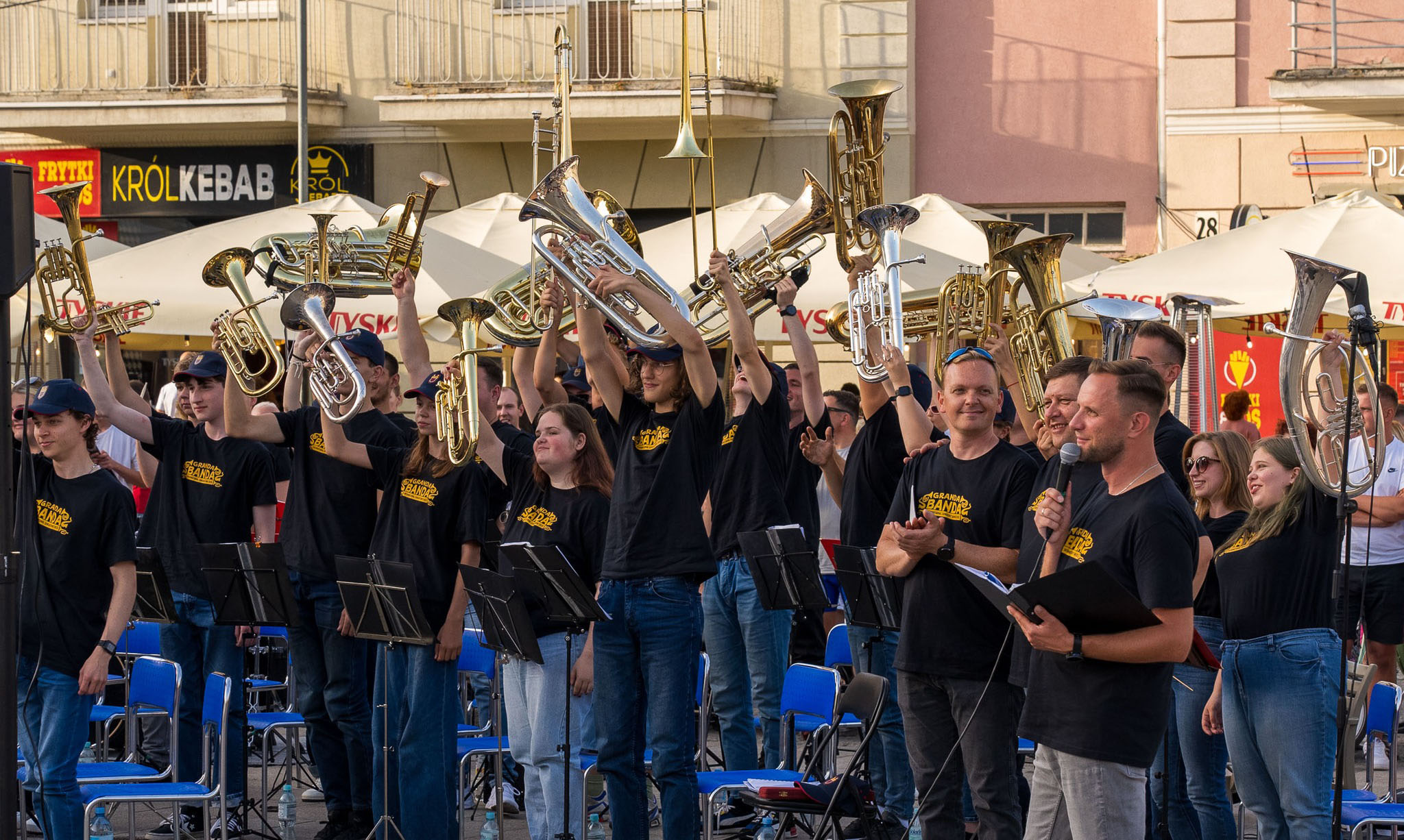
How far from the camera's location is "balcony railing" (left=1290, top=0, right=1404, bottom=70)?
15430 millimetres

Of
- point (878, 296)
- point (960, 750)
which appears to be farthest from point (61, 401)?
point (960, 750)

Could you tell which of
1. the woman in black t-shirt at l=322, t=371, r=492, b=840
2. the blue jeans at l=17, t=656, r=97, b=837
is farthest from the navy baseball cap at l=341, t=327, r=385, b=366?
the blue jeans at l=17, t=656, r=97, b=837

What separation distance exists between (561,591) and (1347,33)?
38.5 ft

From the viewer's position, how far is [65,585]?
6773 millimetres

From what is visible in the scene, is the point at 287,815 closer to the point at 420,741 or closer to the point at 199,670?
the point at 199,670

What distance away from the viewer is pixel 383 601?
22.6 feet

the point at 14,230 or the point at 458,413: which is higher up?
the point at 14,230

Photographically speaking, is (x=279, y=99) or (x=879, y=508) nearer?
(x=879, y=508)

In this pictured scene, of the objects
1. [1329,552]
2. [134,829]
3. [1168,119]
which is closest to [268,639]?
[134,829]

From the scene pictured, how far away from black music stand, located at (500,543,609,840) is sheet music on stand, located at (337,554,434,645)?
1.42 feet

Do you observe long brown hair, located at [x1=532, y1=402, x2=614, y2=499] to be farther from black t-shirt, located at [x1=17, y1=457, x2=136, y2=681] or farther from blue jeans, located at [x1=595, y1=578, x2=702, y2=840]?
black t-shirt, located at [x1=17, y1=457, x2=136, y2=681]

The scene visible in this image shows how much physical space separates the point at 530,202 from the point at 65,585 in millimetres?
2429

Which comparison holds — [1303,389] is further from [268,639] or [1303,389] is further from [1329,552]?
[268,639]

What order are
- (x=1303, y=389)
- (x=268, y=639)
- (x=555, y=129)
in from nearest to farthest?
1. (x=1303, y=389)
2. (x=555, y=129)
3. (x=268, y=639)
